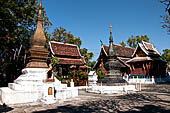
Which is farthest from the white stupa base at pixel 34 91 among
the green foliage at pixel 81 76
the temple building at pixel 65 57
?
the temple building at pixel 65 57

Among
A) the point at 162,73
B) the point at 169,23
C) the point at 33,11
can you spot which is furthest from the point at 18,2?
the point at 162,73

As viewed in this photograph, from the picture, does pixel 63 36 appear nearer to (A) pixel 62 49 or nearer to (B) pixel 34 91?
(A) pixel 62 49

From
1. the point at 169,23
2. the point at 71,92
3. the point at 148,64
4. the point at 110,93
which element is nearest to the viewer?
the point at 71,92

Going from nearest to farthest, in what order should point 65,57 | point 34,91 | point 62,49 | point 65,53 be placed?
point 34,91 < point 65,53 < point 65,57 < point 62,49

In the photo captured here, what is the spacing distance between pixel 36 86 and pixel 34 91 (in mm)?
489

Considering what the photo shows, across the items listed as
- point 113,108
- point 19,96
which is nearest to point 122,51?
point 113,108

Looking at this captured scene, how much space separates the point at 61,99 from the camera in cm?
940

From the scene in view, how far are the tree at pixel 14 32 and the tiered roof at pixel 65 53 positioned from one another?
494 centimetres

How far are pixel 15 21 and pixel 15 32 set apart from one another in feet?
4.30

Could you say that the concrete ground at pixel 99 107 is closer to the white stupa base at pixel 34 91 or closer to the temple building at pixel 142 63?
the white stupa base at pixel 34 91

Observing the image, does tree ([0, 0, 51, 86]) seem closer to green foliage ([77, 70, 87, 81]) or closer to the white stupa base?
green foliage ([77, 70, 87, 81])

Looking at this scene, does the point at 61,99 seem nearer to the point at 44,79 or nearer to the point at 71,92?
the point at 71,92

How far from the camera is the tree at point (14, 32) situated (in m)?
17.1

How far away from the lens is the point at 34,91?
8750mm
